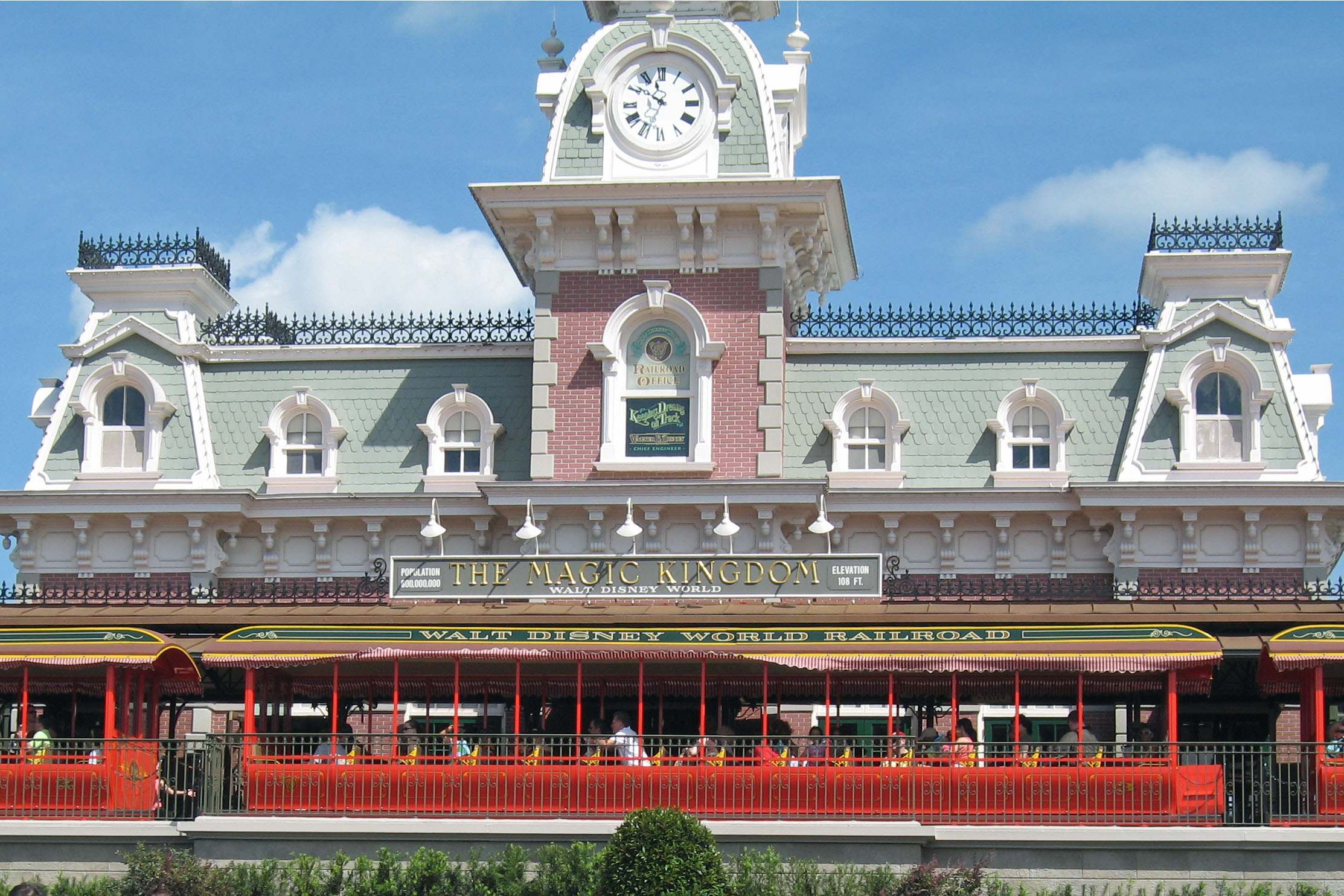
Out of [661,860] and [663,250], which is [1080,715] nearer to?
[661,860]

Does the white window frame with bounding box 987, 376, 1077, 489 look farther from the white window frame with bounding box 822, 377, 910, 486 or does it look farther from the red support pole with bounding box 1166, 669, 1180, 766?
the red support pole with bounding box 1166, 669, 1180, 766

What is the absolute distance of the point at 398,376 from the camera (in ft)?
117

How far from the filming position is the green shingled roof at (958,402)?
33.8 metres

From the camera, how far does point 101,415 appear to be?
35.6m

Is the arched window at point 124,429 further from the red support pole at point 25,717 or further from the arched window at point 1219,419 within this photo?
the arched window at point 1219,419

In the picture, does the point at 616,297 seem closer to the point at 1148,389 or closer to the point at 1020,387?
the point at 1020,387

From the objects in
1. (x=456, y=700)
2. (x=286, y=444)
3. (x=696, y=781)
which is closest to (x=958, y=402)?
(x=696, y=781)

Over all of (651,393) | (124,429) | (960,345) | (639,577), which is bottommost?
(639,577)

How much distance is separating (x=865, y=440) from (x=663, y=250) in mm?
4750

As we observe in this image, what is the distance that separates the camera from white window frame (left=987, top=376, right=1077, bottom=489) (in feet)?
109

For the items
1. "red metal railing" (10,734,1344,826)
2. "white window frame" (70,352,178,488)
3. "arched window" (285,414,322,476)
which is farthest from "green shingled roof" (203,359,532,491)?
"red metal railing" (10,734,1344,826)

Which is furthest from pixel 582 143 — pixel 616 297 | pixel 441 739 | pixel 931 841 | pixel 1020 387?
pixel 931 841

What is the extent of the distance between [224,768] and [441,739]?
11.9 feet

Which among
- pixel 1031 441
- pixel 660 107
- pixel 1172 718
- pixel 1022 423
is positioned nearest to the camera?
pixel 1172 718
